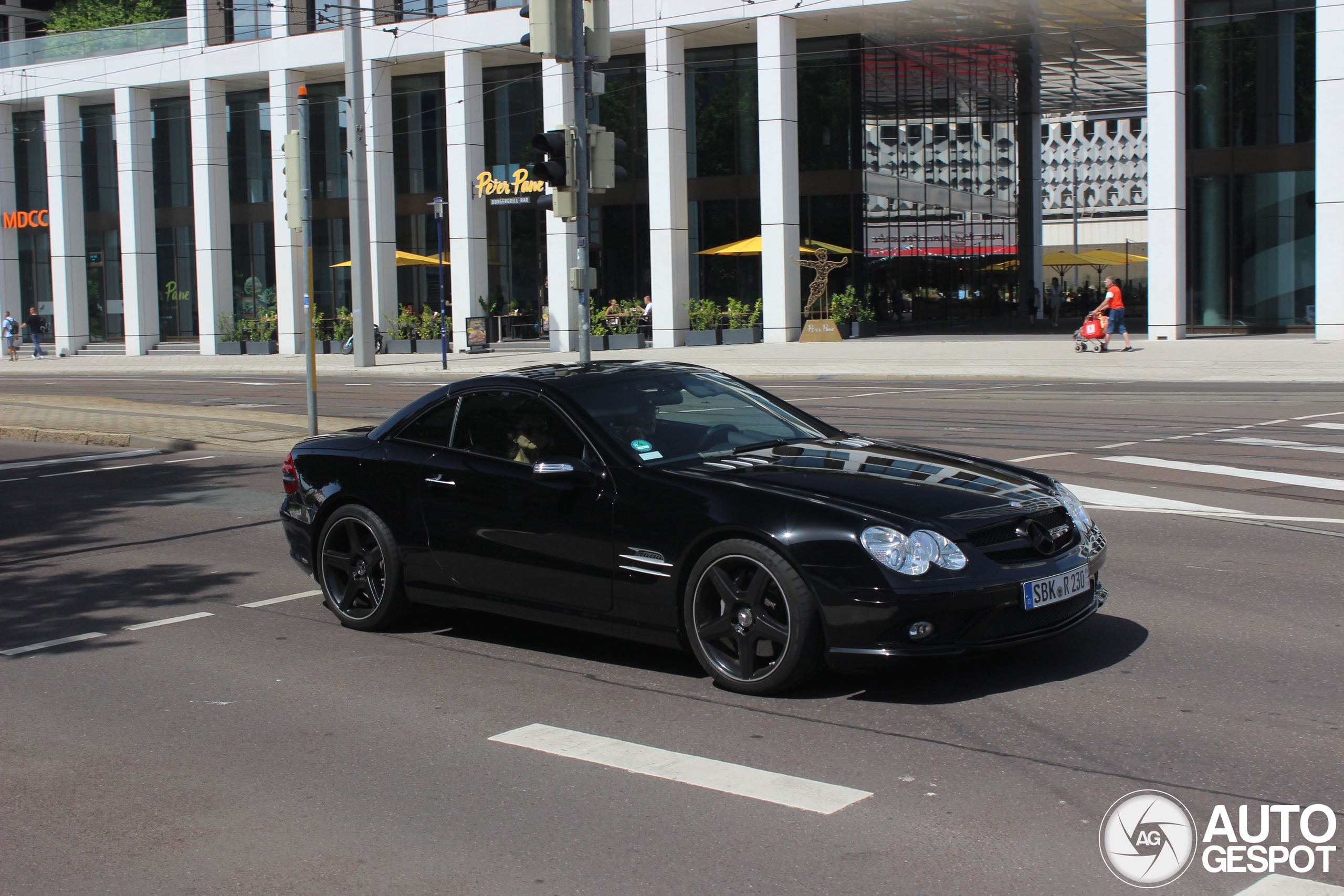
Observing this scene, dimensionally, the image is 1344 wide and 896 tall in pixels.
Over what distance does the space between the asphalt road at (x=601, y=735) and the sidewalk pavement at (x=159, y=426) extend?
7.46 metres

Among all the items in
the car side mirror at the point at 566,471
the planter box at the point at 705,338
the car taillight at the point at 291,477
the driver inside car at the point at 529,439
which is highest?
the planter box at the point at 705,338

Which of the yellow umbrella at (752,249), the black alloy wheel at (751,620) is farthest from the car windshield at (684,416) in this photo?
the yellow umbrella at (752,249)

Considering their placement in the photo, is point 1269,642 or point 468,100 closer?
point 1269,642

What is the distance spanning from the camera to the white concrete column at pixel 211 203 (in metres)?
46.9

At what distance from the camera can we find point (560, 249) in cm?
4062

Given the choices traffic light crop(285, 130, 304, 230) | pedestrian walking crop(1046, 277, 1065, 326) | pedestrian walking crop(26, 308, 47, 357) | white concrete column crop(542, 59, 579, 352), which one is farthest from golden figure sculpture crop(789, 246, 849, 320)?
pedestrian walking crop(26, 308, 47, 357)

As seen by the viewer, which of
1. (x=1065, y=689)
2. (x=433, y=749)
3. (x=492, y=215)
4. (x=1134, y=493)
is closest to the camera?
(x=433, y=749)

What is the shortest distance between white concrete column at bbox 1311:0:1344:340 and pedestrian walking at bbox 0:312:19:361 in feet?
144

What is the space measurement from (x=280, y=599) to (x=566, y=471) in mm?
2880

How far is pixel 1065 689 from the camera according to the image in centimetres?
595

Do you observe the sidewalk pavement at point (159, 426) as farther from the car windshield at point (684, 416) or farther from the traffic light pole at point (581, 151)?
the car windshield at point (684, 416)

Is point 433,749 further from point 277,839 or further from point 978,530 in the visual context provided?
point 978,530

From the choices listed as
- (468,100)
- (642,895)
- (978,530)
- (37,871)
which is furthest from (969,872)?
(468,100)

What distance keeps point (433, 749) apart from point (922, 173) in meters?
44.5
